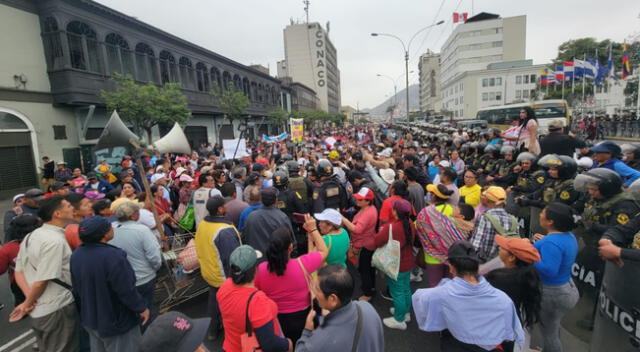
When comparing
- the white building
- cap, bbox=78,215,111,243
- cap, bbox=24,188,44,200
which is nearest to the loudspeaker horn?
cap, bbox=24,188,44,200

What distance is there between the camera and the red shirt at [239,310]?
Answer: 86.3 inches

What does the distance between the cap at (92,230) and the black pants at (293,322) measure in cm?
176

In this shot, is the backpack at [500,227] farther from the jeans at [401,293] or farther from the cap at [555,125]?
the cap at [555,125]

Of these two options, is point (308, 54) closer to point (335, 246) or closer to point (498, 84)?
point (498, 84)

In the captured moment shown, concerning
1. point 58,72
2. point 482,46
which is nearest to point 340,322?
point 58,72

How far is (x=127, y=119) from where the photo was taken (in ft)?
54.1

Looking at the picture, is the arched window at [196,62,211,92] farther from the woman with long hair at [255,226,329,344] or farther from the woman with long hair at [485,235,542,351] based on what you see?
the woman with long hair at [485,235,542,351]

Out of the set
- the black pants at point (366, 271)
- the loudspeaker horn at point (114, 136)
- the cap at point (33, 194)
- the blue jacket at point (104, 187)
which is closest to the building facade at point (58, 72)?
the blue jacket at point (104, 187)

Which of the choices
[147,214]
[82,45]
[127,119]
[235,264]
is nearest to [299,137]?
[127,119]

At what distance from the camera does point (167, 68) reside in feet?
78.5

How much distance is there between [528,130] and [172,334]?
24.8 feet

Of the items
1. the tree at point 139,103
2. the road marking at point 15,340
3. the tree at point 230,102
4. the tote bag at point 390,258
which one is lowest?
the road marking at point 15,340

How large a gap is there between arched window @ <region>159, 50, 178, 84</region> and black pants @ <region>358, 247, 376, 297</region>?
24.1 meters

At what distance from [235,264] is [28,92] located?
1835 centimetres
